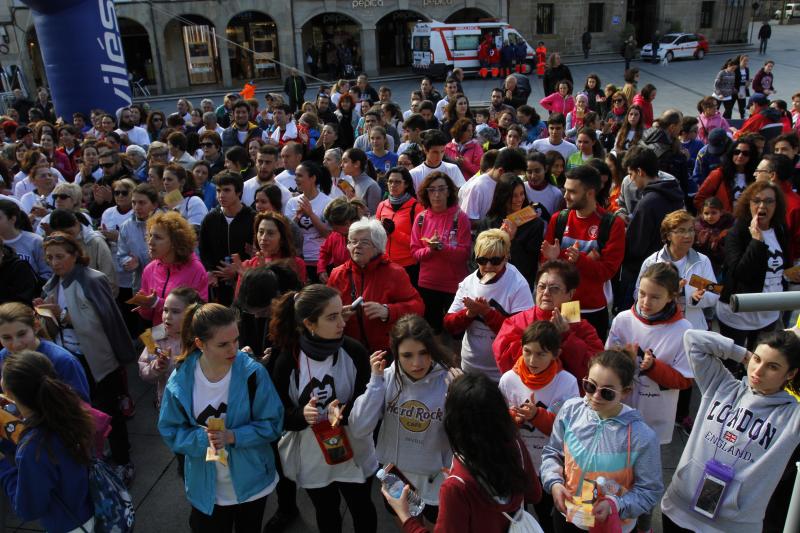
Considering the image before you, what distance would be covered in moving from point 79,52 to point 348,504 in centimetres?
1216

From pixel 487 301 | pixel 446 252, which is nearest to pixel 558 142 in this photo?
pixel 446 252

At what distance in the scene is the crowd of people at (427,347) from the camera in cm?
267

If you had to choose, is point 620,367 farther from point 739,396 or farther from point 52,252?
point 52,252

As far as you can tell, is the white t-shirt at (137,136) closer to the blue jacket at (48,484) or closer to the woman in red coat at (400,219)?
the woman in red coat at (400,219)

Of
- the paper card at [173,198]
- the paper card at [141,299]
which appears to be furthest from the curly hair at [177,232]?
the paper card at [173,198]

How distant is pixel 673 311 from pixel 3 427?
3750 mm

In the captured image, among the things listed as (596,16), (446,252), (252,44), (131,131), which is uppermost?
(596,16)

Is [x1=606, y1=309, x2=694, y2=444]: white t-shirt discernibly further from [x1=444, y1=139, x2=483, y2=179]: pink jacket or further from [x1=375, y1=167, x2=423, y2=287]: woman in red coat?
[x1=444, y1=139, x2=483, y2=179]: pink jacket

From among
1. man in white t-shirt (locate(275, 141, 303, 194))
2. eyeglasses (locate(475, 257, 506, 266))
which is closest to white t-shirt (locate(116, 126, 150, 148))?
man in white t-shirt (locate(275, 141, 303, 194))

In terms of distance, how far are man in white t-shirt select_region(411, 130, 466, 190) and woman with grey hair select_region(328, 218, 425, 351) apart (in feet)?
8.15

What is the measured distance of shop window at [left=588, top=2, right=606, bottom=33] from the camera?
35.1 m

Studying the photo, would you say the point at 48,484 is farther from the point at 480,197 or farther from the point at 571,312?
the point at 480,197

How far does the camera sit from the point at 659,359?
3.39 meters

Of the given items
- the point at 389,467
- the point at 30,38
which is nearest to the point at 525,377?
the point at 389,467
